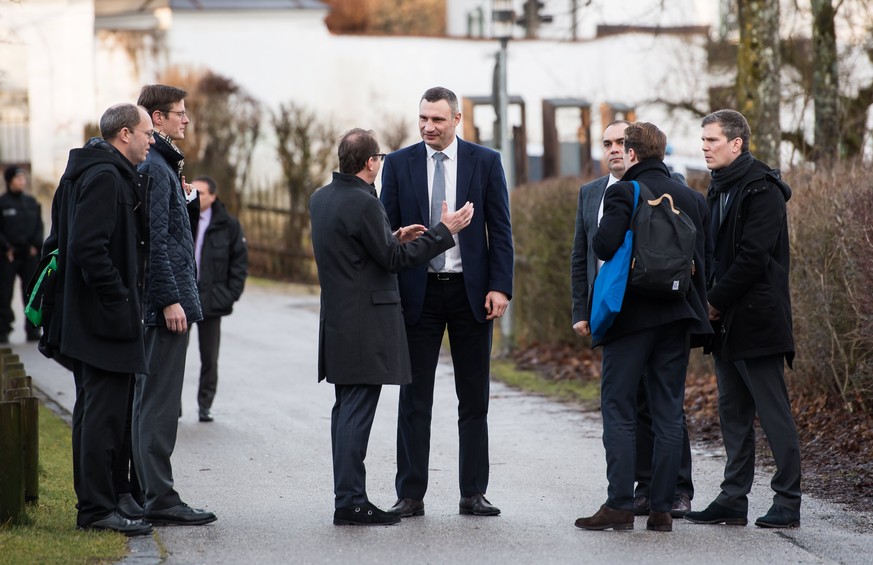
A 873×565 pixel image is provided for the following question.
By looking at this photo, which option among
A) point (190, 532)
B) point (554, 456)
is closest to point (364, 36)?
point (554, 456)

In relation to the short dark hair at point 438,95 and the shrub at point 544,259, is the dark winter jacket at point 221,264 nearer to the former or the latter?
the shrub at point 544,259

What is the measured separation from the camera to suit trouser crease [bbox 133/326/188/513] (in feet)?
23.2

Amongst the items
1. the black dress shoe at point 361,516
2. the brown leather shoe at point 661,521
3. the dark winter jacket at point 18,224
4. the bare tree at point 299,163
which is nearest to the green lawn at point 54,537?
the black dress shoe at point 361,516

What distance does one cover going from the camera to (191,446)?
10062 millimetres

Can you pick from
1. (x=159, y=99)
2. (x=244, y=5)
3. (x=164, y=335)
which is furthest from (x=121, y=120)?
(x=244, y=5)

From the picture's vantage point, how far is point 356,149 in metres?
7.07

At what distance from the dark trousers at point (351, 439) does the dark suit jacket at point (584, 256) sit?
4.01ft

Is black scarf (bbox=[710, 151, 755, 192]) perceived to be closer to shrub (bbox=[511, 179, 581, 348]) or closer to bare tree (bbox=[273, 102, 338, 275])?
shrub (bbox=[511, 179, 581, 348])

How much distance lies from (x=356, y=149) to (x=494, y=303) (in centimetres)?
111

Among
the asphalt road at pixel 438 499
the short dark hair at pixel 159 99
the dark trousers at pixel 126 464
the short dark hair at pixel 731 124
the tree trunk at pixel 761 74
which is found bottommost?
the asphalt road at pixel 438 499

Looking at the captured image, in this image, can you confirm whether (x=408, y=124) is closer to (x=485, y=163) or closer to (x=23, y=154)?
(x=23, y=154)

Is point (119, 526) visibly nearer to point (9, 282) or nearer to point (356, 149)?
point (356, 149)

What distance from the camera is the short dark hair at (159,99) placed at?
289 inches

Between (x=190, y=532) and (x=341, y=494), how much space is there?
792mm
